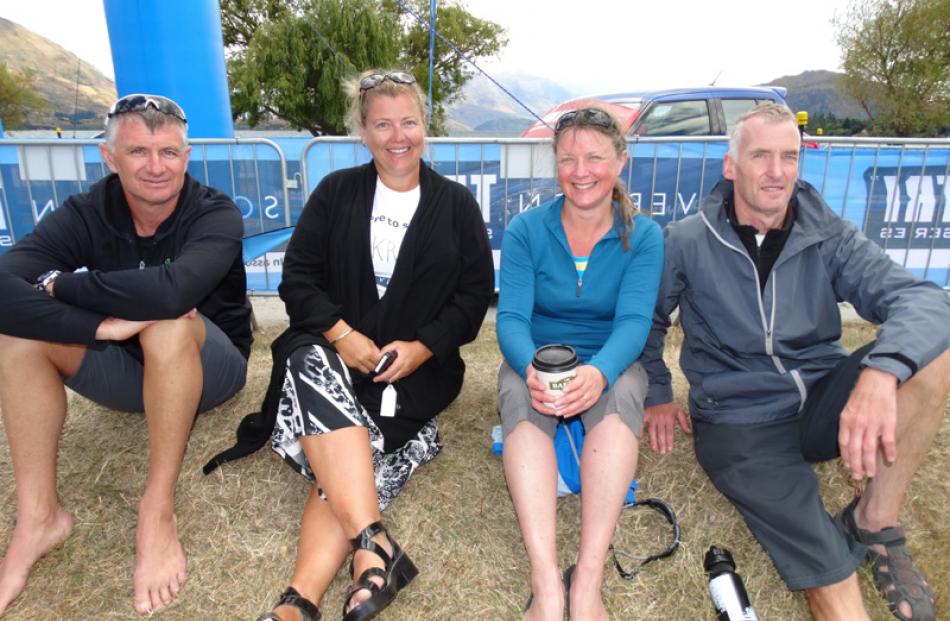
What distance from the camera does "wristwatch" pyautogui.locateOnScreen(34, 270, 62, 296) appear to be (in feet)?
7.43

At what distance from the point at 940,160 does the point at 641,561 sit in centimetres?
515

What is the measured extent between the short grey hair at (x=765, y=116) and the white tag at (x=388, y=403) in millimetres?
1752

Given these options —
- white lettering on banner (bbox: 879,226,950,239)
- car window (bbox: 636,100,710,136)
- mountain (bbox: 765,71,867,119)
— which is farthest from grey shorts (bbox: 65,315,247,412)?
mountain (bbox: 765,71,867,119)

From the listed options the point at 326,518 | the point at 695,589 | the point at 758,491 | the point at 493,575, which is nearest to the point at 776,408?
the point at 758,491

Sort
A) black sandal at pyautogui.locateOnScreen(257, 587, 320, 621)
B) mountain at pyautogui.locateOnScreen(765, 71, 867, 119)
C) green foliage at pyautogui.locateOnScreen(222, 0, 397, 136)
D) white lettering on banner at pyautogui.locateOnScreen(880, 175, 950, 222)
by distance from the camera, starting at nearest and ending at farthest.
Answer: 1. black sandal at pyautogui.locateOnScreen(257, 587, 320, 621)
2. white lettering on banner at pyautogui.locateOnScreen(880, 175, 950, 222)
3. green foliage at pyautogui.locateOnScreen(222, 0, 397, 136)
4. mountain at pyautogui.locateOnScreen(765, 71, 867, 119)

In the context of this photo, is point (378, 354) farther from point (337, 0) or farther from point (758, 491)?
point (337, 0)

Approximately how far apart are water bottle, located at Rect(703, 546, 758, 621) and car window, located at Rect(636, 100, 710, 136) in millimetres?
6932

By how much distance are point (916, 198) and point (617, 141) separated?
4.67m

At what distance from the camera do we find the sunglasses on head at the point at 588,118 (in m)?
2.41

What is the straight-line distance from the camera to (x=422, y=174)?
2.75 m

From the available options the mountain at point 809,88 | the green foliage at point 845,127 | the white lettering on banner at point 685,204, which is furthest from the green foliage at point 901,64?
the mountain at point 809,88

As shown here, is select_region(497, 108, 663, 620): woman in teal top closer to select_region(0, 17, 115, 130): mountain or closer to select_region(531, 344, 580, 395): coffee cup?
select_region(531, 344, 580, 395): coffee cup

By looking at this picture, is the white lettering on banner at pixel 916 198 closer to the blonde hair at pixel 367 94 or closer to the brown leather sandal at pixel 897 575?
the brown leather sandal at pixel 897 575

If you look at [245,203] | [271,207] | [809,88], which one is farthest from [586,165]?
[809,88]
